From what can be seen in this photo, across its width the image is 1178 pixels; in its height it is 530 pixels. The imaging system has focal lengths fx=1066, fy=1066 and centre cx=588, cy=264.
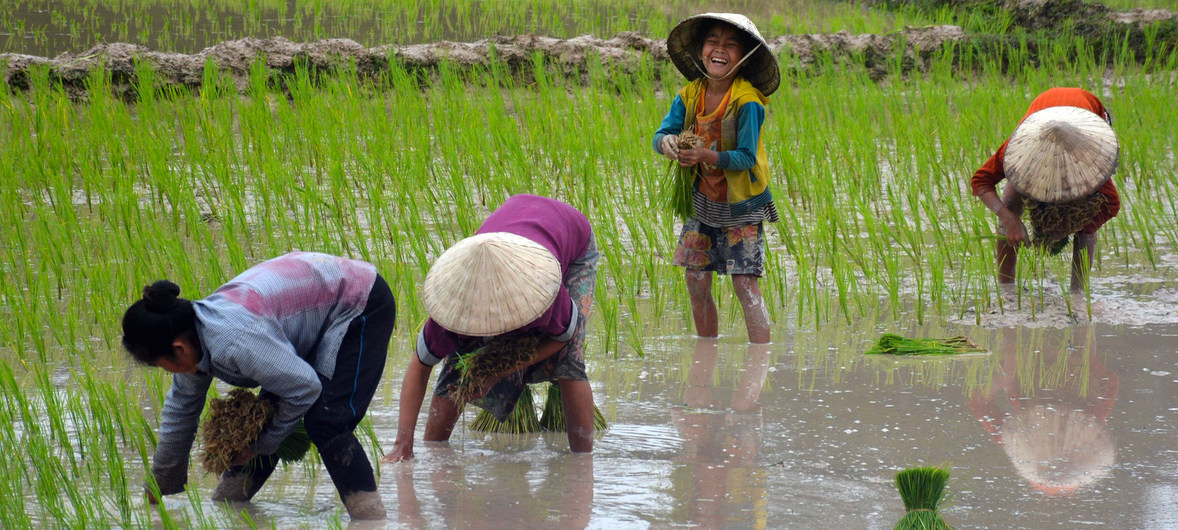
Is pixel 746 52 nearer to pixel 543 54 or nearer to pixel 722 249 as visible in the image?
pixel 722 249

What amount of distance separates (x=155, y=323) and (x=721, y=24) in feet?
6.42

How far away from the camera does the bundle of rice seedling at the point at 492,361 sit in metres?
2.31

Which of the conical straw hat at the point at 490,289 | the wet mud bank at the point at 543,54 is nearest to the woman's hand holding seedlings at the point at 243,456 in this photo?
the conical straw hat at the point at 490,289

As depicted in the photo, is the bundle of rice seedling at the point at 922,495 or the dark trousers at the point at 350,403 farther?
the dark trousers at the point at 350,403

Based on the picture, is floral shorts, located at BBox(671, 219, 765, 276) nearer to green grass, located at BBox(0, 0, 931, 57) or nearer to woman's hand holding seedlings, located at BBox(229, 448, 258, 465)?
woman's hand holding seedlings, located at BBox(229, 448, 258, 465)

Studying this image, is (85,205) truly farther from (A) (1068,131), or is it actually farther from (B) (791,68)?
(B) (791,68)

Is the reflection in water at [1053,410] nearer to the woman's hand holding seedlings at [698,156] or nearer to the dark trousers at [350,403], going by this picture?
the woman's hand holding seedlings at [698,156]

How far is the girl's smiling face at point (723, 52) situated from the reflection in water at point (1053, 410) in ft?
3.83

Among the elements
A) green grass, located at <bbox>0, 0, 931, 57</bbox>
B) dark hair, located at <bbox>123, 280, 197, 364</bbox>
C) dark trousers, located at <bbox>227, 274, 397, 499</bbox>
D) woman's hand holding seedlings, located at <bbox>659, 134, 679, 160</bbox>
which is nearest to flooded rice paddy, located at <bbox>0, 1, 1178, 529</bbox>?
dark trousers, located at <bbox>227, 274, 397, 499</bbox>

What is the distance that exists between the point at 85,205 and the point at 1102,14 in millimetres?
6901

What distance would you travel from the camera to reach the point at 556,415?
273 cm

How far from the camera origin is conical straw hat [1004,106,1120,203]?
3.38m

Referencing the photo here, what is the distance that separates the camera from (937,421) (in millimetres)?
2752

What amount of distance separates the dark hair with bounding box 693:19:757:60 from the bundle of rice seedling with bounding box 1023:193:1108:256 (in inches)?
45.6
